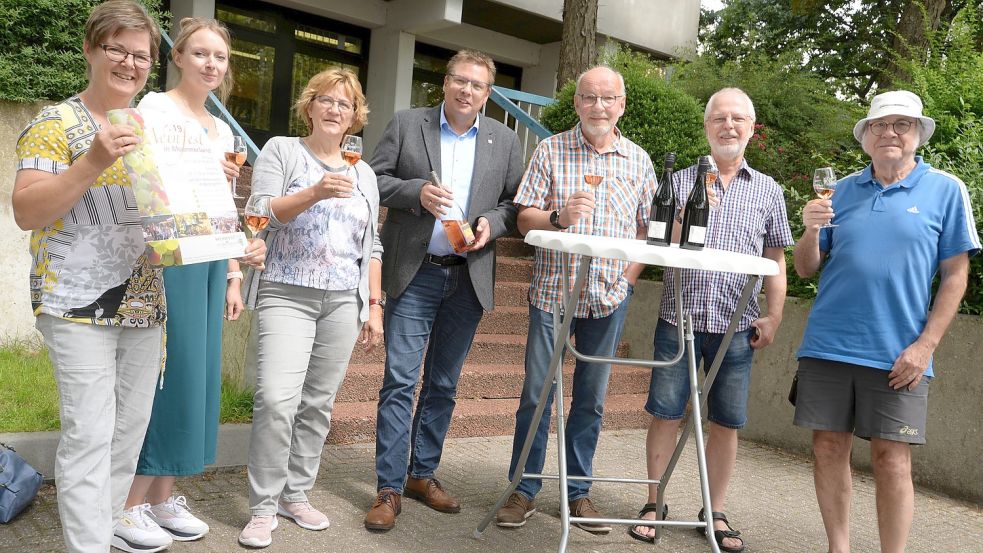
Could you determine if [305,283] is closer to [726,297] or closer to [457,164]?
[457,164]

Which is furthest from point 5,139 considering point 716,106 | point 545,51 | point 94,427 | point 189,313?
point 545,51

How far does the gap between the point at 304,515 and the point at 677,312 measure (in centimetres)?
191

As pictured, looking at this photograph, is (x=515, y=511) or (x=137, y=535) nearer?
(x=137, y=535)

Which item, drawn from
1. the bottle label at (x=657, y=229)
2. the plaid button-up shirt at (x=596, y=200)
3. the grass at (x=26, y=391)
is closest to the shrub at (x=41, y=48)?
the grass at (x=26, y=391)

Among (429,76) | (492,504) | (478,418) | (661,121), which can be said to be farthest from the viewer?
(429,76)

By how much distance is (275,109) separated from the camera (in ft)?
38.3

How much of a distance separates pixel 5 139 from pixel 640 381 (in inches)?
211

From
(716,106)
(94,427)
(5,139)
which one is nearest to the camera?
(94,427)

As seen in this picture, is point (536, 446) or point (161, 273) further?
point (536, 446)

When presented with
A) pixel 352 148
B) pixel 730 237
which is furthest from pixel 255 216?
pixel 730 237

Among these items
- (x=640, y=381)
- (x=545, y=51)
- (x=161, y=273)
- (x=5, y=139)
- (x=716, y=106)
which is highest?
(x=545, y=51)

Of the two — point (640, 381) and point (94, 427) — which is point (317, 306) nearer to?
point (94, 427)

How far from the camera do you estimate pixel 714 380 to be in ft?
12.6

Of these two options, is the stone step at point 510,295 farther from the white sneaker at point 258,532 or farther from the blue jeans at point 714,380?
the white sneaker at point 258,532
